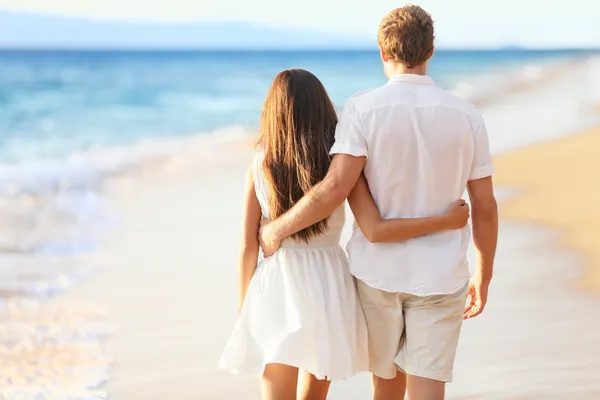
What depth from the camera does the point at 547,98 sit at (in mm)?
13031

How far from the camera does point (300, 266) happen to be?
7.36 feet

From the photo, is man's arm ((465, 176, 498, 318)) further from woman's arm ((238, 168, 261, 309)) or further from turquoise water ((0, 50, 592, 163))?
turquoise water ((0, 50, 592, 163))

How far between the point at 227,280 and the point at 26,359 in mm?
1250

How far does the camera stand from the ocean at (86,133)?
3.83 m

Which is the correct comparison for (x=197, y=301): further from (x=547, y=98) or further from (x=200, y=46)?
(x=200, y=46)

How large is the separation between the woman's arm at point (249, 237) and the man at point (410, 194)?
0.04 meters

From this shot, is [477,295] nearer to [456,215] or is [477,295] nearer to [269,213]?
[456,215]

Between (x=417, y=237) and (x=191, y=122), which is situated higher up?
(x=417, y=237)

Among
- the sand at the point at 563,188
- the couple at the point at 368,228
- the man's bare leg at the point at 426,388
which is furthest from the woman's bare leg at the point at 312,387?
the sand at the point at 563,188

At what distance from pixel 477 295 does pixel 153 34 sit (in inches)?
1119

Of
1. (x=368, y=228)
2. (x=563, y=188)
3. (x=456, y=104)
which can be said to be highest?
(x=456, y=104)

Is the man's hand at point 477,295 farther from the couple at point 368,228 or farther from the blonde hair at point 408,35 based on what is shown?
the blonde hair at point 408,35

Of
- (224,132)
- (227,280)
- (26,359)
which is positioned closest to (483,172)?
(26,359)

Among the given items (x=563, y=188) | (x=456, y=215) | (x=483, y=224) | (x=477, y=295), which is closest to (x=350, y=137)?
(x=456, y=215)
